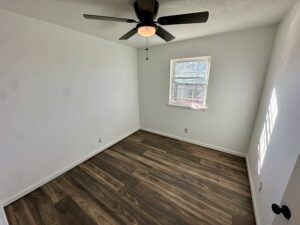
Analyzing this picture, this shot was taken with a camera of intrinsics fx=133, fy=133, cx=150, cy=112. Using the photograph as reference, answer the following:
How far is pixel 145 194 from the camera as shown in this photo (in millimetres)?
1877

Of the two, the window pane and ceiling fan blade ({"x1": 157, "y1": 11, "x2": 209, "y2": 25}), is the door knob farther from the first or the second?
the window pane

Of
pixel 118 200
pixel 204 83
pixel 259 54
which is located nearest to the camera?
pixel 118 200

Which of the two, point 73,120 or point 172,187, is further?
point 73,120

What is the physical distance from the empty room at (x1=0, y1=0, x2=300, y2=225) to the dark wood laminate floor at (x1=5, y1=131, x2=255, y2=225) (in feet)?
0.05

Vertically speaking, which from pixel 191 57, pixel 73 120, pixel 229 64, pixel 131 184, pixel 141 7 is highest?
pixel 141 7

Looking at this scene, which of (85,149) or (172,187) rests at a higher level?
(85,149)

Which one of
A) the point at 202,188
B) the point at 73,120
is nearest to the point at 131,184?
the point at 202,188

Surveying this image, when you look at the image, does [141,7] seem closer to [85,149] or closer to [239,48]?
[239,48]

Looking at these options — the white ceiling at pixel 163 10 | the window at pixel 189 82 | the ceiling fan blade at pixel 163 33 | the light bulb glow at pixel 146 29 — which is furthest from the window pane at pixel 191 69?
the light bulb glow at pixel 146 29

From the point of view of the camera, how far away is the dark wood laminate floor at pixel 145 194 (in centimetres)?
156

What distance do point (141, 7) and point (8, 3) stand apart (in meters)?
1.38

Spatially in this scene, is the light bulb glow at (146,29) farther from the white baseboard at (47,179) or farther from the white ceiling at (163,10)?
the white baseboard at (47,179)

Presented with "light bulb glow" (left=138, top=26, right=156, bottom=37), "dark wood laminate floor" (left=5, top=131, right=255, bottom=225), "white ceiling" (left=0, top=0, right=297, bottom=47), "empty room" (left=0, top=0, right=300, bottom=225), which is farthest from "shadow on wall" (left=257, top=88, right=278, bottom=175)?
"light bulb glow" (left=138, top=26, right=156, bottom=37)

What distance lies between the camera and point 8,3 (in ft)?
4.52
